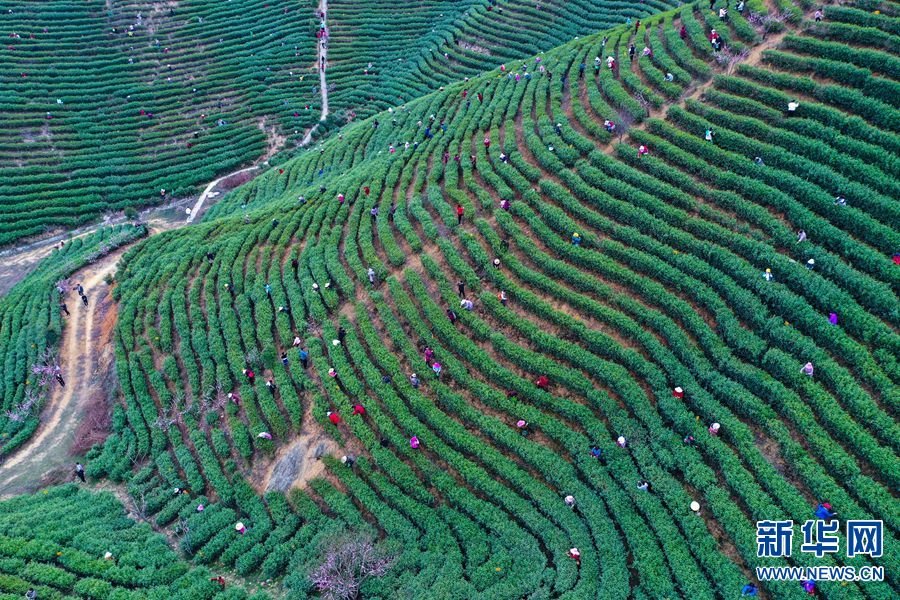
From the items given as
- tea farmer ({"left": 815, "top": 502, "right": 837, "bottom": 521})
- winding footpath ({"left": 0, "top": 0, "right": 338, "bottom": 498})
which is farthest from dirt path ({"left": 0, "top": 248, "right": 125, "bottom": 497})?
tea farmer ({"left": 815, "top": 502, "right": 837, "bottom": 521})

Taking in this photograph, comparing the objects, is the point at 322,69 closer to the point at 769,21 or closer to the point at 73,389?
the point at 73,389

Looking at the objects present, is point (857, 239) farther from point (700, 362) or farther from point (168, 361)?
point (168, 361)

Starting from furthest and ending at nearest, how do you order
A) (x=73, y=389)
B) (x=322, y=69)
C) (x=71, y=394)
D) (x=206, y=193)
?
(x=322, y=69) → (x=206, y=193) → (x=73, y=389) → (x=71, y=394)

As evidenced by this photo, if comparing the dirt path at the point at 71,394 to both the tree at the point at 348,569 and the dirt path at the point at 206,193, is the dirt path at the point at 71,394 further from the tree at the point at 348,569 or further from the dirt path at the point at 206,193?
the tree at the point at 348,569

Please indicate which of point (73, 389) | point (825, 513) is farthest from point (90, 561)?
point (825, 513)

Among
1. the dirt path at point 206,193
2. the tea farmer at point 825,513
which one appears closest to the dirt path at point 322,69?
the dirt path at point 206,193

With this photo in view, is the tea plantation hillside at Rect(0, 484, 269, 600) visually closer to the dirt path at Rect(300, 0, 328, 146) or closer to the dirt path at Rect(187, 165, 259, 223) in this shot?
the dirt path at Rect(187, 165, 259, 223)
